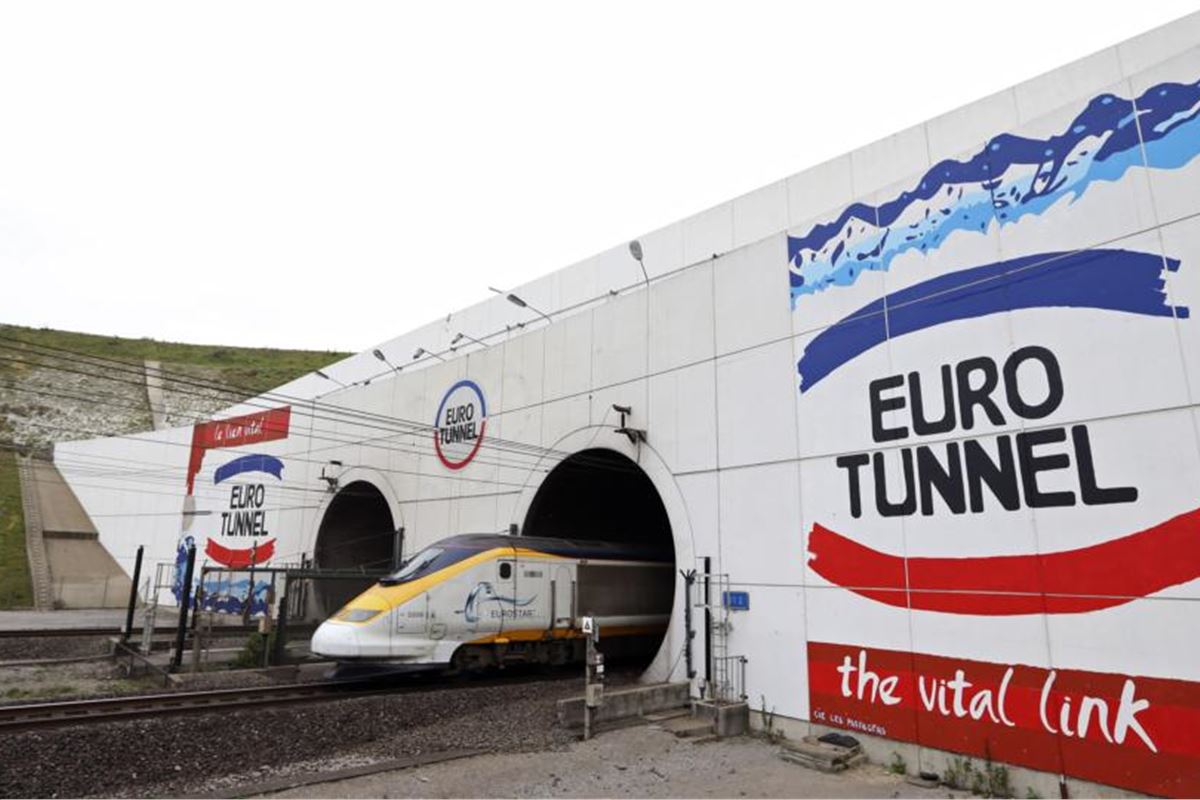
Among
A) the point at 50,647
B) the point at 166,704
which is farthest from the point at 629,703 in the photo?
the point at 50,647

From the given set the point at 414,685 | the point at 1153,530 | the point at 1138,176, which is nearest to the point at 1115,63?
the point at 1138,176

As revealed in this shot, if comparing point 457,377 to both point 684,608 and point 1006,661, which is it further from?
point 1006,661

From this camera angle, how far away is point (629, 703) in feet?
38.7

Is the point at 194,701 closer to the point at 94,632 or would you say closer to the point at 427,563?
the point at 427,563

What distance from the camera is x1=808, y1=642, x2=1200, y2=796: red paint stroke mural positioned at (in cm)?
764

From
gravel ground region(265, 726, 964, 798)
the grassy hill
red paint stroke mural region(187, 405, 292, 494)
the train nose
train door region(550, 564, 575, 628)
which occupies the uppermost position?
the grassy hill

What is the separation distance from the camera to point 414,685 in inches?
582

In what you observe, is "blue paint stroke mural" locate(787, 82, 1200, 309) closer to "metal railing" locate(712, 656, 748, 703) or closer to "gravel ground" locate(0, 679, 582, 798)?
"metal railing" locate(712, 656, 748, 703)

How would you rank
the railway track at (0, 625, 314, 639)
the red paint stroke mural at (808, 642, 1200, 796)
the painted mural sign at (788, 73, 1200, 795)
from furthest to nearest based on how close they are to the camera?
the railway track at (0, 625, 314, 639), the painted mural sign at (788, 73, 1200, 795), the red paint stroke mural at (808, 642, 1200, 796)

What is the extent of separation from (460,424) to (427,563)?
7.13 meters

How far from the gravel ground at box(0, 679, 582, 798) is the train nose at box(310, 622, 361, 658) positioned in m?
1.18

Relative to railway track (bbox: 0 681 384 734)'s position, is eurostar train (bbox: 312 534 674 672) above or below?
above

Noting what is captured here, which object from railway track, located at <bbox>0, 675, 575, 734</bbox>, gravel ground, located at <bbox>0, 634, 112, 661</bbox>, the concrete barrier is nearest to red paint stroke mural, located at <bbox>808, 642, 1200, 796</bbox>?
the concrete barrier

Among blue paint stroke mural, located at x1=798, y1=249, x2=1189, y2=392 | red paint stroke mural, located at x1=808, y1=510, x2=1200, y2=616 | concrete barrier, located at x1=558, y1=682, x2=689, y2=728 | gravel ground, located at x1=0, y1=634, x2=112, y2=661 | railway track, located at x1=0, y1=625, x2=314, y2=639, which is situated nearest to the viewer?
red paint stroke mural, located at x1=808, y1=510, x2=1200, y2=616
